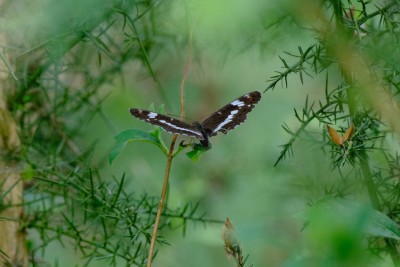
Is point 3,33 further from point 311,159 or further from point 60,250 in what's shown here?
point 60,250

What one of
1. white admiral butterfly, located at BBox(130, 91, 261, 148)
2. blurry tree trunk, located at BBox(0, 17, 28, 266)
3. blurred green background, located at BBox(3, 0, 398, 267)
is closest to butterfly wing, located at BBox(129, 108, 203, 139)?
white admiral butterfly, located at BBox(130, 91, 261, 148)

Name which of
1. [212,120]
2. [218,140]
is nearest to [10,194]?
[212,120]

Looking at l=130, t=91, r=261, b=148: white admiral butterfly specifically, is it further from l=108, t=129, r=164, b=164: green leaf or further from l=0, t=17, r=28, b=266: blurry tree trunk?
l=0, t=17, r=28, b=266: blurry tree trunk

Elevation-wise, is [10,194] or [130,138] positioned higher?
[10,194]

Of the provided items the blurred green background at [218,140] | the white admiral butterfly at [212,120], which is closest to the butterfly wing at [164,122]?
the white admiral butterfly at [212,120]

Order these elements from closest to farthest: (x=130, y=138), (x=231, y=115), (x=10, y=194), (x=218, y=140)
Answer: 1. (x=130, y=138)
2. (x=231, y=115)
3. (x=10, y=194)
4. (x=218, y=140)

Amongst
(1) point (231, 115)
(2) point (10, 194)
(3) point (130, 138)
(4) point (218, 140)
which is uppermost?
(4) point (218, 140)

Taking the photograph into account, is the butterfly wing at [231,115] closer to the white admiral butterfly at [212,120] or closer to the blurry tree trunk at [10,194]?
the white admiral butterfly at [212,120]

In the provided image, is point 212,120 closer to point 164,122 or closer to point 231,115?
point 231,115
